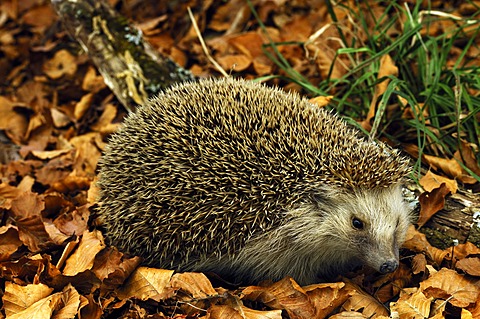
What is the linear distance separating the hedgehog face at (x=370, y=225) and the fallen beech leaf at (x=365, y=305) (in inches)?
8.4

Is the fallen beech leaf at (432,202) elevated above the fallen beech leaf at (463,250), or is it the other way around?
the fallen beech leaf at (432,202)

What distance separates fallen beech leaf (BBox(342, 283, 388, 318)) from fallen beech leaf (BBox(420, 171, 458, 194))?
1.04 metres

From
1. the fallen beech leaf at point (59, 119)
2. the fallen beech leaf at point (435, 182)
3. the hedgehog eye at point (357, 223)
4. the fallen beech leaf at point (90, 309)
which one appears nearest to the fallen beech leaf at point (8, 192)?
the fallen beech leaf at point (59, 119)

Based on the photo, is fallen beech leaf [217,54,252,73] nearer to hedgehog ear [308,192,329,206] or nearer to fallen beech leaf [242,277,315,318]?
hedgehog ear [308,192,329,206]

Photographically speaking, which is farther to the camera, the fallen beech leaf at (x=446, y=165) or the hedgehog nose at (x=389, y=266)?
the fallen beech leaf at (x=446, y=165)

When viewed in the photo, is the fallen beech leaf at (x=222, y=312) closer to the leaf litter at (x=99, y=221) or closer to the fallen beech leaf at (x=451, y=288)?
the leaf litter at (x=99, y=221)

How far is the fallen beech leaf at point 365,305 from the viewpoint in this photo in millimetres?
3949

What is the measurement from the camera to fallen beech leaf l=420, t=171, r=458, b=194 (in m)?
4.61

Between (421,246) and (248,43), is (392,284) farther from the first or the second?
(248,43)

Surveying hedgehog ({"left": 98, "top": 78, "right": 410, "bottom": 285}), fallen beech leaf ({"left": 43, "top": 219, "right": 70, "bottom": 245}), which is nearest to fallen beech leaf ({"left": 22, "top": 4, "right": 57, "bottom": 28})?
fallen beech leaf ({"left": 43, "top": 219, "right": 70, "bottom": 245})

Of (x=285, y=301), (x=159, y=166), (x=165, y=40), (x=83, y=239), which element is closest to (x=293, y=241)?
(x=285, y=301)

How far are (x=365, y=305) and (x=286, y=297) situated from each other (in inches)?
20.2

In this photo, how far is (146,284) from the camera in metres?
4.10

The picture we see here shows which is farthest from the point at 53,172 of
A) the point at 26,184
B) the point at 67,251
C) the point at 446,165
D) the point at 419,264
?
the point at 446,165
